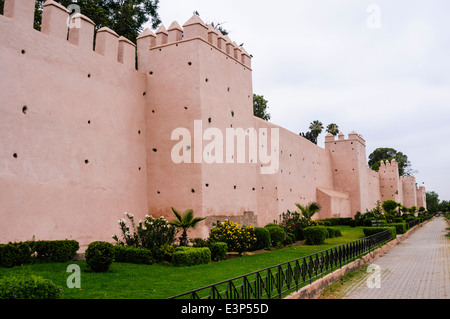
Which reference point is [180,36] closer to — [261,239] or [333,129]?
[261,239]

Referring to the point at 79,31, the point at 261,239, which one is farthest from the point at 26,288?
the point at 261,239

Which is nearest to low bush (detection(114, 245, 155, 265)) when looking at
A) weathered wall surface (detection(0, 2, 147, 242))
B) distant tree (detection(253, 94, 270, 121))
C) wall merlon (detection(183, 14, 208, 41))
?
weathered wall surface (detection(0, 2, 147, 242))

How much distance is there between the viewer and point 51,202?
34.6 feet

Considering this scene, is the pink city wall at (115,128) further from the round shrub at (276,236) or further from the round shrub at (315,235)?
the round shrub at (315,235)

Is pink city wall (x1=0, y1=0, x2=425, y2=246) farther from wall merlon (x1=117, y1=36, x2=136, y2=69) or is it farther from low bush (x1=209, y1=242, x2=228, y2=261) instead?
low bush (x1=209, y1=242, x2=228, y2=261)

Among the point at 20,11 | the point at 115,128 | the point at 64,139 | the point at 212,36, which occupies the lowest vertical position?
the point at 64,139

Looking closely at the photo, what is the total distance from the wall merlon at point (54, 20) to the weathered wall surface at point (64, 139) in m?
0.10

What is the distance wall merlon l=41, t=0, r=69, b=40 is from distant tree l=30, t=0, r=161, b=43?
5.41 meters

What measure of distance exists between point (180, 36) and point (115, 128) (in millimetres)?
4531

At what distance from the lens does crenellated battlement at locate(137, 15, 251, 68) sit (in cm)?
1452

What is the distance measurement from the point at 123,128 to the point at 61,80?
2.85 metres

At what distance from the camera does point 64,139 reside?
11195 millimetres
